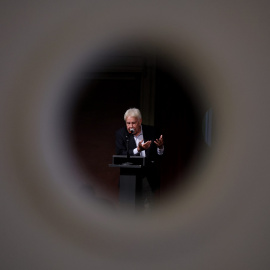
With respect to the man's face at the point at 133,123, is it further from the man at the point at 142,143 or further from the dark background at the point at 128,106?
the dark background at the point at 128,106

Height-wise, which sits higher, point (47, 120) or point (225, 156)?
point (47, 120)

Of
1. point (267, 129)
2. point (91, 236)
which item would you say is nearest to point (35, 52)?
point (91, 236)

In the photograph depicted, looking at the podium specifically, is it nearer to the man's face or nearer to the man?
the man

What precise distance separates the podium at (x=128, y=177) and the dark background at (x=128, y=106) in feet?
6.41

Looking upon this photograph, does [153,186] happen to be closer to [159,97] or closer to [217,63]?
[217,63]

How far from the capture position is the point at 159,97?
13.7 ft

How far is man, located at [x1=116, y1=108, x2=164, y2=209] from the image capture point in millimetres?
2258

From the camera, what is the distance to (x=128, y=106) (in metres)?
4.31

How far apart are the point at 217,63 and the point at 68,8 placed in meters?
0.64

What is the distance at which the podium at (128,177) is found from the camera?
2031mm

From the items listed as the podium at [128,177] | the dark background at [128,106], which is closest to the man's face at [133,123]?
the podium at [128,177]

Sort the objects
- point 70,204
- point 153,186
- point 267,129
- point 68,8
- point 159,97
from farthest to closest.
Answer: point 159,97 < point 153,186 < point 70,204 < point 68,8 < point 267,129

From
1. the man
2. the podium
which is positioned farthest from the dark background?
the podium

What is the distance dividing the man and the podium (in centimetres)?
15
